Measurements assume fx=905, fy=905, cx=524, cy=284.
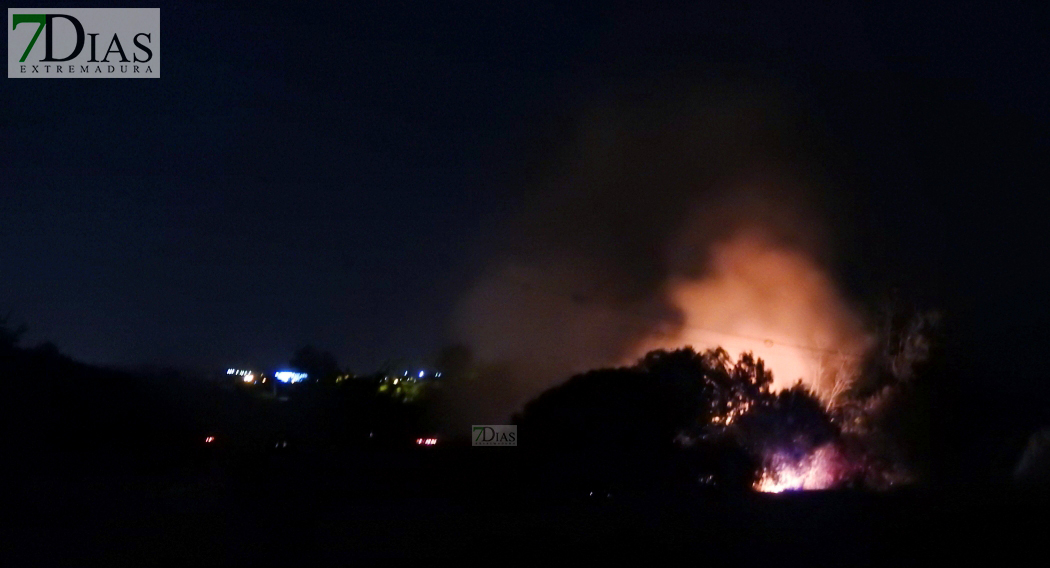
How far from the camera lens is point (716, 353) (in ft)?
64.0

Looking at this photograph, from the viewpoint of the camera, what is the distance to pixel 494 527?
8.39 m

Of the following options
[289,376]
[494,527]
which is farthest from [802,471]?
[494,527]

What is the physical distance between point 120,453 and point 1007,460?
16.7 metres

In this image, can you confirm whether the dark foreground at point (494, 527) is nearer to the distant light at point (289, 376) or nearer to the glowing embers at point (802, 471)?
the distant light at point (289, 376)

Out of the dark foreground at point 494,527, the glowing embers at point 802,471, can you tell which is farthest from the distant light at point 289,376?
the glowing embers at point 802,471

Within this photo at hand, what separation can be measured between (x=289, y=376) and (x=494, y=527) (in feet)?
36.7

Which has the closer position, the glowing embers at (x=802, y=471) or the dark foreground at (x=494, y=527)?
the dark foreground at (x=494, y=527)

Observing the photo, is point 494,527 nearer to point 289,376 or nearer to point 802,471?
point 289,376

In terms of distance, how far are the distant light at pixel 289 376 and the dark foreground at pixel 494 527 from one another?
23.5 ft

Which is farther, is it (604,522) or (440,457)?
(440,457)

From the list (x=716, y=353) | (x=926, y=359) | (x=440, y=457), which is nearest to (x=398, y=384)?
(x=440, y=457)

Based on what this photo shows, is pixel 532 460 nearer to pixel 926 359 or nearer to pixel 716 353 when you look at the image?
pixel 716 353

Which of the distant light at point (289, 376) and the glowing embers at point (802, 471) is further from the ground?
the distant light at point (289, 376)

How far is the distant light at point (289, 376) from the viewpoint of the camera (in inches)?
721
